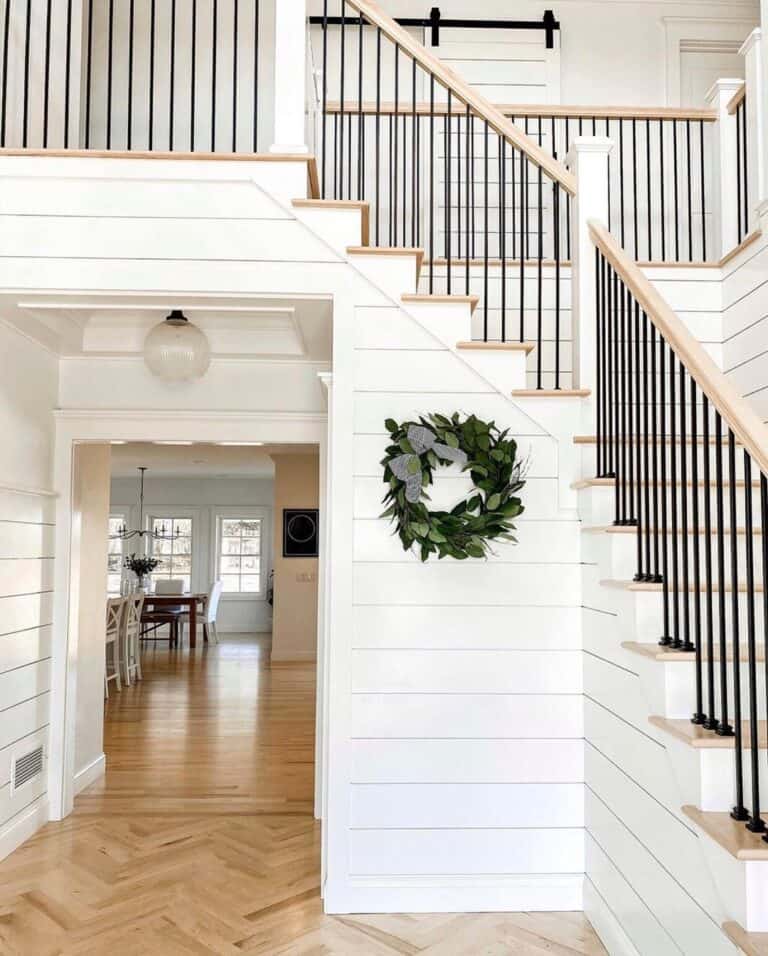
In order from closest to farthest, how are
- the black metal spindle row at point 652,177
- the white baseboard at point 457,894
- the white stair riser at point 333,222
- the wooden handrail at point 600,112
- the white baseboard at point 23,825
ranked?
the white baseboard at point 457,894, the white stair riser at point 333,222, the white baseboard at point 23,825, the wooden handrail at point 600,112, the black metal spindle row at point 652,177

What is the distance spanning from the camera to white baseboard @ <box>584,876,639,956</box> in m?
2.68

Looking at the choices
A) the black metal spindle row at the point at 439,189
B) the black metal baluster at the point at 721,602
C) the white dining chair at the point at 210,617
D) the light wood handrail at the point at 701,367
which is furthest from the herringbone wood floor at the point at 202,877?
the white dining chair at the point at 210,617

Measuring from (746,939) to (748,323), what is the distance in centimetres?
285

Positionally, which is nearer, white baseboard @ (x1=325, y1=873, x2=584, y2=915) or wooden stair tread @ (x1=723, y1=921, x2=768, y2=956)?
wooden stair tread @ (x1=723, y1=921, x2=768, y2=956)

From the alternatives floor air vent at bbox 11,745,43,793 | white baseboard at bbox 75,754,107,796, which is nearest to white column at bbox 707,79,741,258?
floor air vent at bbox 11,745,43,793

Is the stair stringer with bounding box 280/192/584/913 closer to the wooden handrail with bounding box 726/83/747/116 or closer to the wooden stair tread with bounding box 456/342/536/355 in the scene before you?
the wooden stair tread with bounding box 456/342/536/355

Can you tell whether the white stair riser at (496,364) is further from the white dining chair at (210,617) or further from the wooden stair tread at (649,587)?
the white dining chair at (210,617)

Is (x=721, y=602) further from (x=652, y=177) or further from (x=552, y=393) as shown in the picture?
(x=652, y=177)

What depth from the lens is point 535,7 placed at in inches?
227

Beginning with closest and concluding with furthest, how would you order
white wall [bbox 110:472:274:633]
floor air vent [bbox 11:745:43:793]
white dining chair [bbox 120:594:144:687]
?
1. floor air vent [bbox 11:745:43:793]
2. white dining chair [bbox 120:594:144:687]
3. white wall [bbox 110:472:274:633]

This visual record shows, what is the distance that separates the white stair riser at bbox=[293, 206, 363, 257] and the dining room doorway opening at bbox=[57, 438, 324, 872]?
133 cm

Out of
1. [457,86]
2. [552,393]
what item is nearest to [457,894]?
[552,393]

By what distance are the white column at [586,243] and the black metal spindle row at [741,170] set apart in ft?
3.51

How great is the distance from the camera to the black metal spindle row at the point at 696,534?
200 centimetres
